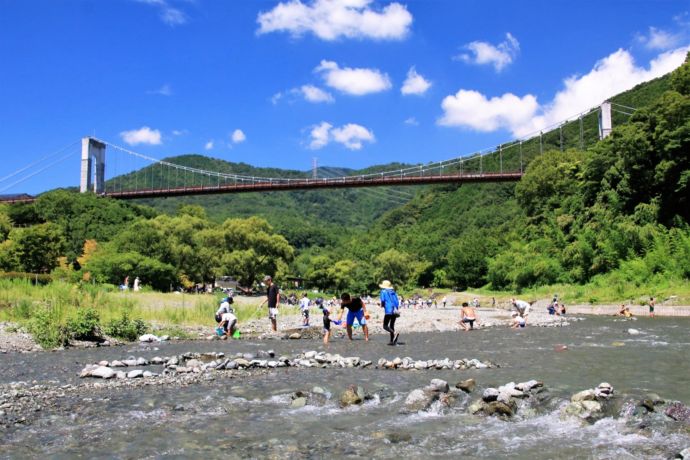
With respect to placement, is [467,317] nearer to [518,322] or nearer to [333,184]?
[518,322]

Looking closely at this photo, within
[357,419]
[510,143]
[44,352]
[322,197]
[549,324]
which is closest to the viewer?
[357,419]

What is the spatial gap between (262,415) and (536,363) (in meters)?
6.28

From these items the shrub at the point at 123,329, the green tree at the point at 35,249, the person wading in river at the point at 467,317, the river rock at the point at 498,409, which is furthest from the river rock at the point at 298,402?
the green tree at the point at 35,249

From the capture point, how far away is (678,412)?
6.48 metres

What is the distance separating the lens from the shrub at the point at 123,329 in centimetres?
1455

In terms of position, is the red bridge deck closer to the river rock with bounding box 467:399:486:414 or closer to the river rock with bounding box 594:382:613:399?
the river rock with bounding box 594:382:613:399

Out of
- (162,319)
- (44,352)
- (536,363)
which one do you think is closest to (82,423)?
(44,352)

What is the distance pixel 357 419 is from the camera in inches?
268

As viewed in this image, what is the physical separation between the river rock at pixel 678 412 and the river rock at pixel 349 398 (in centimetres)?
374

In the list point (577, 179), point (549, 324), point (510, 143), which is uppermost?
point (510, 143)

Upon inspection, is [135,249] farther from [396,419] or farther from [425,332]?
[396,419]

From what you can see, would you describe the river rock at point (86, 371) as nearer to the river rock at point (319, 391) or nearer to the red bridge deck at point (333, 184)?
the river rock at point (319, 391)

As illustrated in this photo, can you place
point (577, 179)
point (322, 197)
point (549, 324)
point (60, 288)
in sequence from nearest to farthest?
point (60, 288), point (549, 324), point (577, 179), point (322, 197)

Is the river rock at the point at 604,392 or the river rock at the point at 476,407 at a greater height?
the river rock at the point at 604,392
